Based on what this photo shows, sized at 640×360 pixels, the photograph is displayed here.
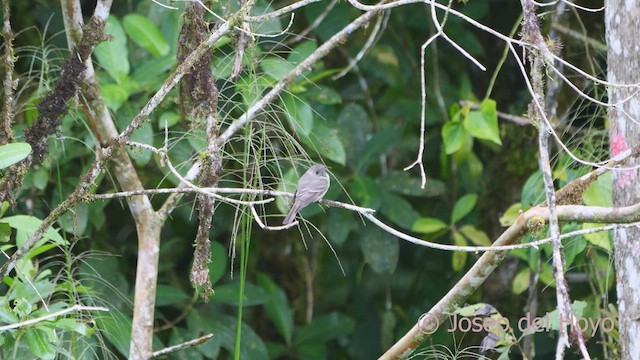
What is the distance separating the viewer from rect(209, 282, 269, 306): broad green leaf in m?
4.15

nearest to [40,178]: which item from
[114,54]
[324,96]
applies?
[114,54]

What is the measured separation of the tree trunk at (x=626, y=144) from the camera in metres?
2.83

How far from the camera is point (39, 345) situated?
2398 millimetres

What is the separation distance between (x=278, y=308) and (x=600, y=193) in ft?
6.14

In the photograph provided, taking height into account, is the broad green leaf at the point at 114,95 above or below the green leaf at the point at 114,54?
below

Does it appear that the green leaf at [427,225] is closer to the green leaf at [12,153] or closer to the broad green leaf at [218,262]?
the broad green leaf at [218,262]

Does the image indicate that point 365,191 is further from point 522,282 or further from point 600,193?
point 600,193

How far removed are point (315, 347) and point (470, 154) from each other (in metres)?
1.31

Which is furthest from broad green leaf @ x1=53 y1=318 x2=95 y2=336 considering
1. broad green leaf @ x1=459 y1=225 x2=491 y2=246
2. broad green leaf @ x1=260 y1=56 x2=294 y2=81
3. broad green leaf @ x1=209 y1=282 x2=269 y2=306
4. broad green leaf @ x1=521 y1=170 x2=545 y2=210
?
broad green leaf @ x1=459 y1=225 x2=491 y2=246

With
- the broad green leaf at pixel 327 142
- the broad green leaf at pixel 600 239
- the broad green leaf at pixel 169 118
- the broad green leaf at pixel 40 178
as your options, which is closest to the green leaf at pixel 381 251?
the broad green leaf at pixel 327 142

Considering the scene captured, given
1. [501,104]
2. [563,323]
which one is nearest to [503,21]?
[501,104]

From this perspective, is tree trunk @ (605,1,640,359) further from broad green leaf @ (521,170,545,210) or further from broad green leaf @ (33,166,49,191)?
broad green leaf @ (33,166,49,191)

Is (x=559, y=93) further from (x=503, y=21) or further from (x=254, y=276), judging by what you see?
(x=254, y=276)

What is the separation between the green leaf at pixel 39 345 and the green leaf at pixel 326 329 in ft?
7.63
